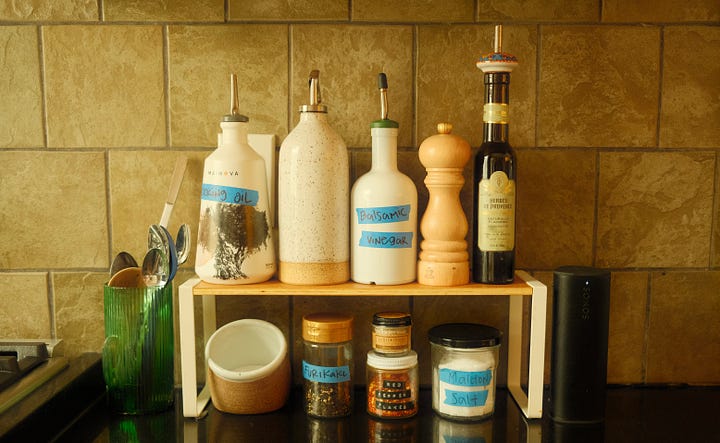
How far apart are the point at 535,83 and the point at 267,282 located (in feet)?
1.92

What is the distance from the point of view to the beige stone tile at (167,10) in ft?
3.44

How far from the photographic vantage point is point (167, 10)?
105 centimetres

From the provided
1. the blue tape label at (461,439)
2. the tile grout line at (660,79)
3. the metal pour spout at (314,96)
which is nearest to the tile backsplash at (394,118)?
the tile grout line at (660,79)

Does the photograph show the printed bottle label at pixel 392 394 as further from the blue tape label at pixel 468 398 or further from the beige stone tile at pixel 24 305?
the beige stone tile at pixel 24 305

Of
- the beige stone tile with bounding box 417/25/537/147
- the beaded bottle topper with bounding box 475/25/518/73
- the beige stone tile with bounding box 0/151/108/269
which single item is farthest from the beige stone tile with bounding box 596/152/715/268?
the beige stone tile with bounding box 0/151/108/269

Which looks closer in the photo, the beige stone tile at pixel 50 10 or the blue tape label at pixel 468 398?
the blue tape label at pixel 468 398

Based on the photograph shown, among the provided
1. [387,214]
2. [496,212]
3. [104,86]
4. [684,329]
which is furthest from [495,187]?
[104,86]

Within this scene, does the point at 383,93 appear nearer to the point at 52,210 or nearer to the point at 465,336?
the point at 465,336

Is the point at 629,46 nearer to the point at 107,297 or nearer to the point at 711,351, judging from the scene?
the point at 711,351

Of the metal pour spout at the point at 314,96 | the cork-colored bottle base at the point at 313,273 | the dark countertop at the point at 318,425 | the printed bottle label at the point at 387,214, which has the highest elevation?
the metal pour spout at the point at 314,96

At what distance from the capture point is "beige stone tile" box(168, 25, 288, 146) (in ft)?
3.46

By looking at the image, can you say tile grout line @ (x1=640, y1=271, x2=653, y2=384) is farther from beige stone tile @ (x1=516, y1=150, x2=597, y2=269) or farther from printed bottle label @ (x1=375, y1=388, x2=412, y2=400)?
printed bottle label @ (x1=375, y1=388, x2=412, y2=400)

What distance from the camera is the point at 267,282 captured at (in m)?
0.96

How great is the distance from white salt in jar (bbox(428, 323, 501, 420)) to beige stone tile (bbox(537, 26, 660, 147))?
39 centimetres
